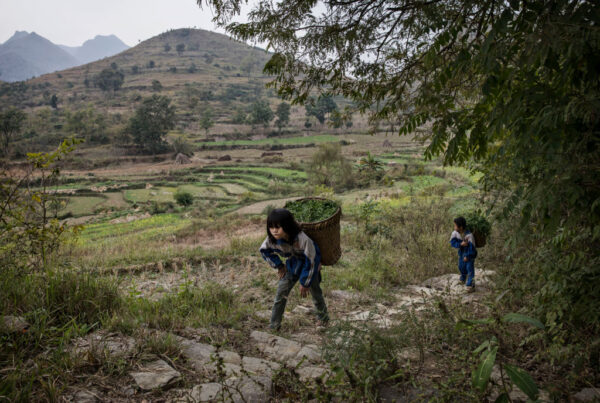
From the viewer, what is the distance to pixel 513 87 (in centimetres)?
235

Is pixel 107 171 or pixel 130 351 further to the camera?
pixel 107 171

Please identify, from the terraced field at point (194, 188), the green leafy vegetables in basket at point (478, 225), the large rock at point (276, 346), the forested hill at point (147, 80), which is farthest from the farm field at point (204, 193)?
the forested hill at point (147, 80)

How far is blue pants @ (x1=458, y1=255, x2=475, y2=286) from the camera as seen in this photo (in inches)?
155

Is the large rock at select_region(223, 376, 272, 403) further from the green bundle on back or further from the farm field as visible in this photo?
the farm field

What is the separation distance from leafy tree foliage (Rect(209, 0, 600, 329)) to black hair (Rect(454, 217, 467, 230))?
817mm

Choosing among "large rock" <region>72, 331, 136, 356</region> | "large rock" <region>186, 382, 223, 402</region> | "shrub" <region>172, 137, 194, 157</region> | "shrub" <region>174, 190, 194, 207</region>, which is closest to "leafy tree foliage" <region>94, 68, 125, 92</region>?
"shrub" <region>172, 137, 194, 157</region>

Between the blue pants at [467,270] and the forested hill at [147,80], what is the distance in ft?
235

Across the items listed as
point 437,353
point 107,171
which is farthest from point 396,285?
point 107,171

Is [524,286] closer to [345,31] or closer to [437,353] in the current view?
[437,353]

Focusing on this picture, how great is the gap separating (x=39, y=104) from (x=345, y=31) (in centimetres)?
10335

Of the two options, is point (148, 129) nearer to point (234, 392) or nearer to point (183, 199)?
point (183, 199)

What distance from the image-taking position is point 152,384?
1986 millimetres

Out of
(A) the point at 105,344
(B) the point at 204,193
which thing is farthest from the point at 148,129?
(A) the point at 105,344

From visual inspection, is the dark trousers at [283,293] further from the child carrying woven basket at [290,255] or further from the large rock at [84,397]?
the large rock at [84,397]
